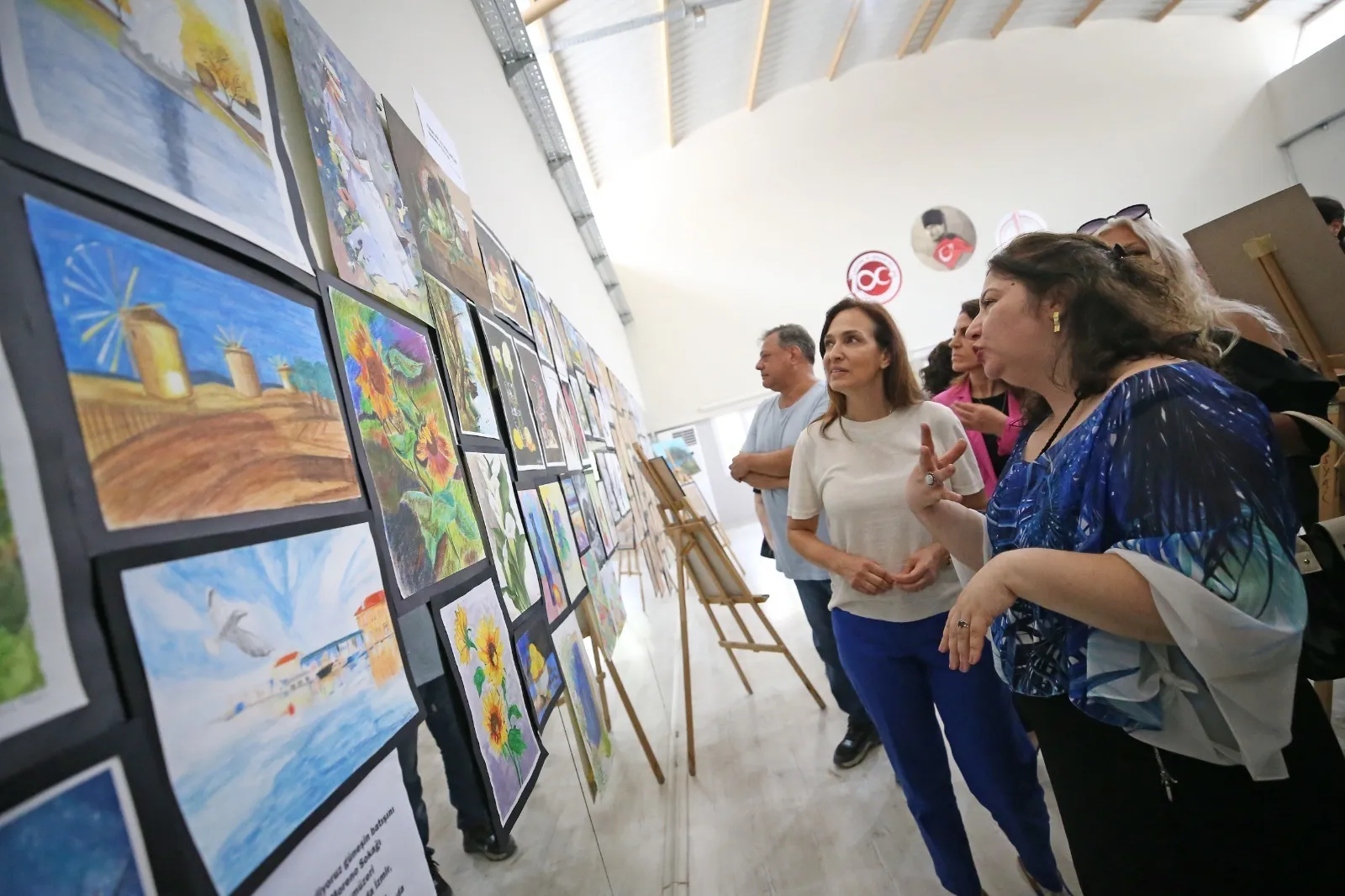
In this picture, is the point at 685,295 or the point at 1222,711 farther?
the point at 685,295

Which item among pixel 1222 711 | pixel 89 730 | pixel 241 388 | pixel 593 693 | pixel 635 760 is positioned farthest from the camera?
pixel 635 760

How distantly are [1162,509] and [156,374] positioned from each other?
1044 millimetres

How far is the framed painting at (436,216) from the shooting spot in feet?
3.66

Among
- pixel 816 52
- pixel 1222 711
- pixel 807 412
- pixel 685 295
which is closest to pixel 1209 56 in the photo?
pixel 816 52

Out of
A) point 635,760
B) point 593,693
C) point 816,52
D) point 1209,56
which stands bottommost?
point 635,760

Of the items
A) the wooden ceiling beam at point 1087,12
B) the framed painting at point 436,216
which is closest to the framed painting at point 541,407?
the framed painting at point 436,216

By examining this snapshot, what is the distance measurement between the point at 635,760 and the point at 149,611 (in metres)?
1.57

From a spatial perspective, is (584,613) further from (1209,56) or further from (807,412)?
(1209,56)

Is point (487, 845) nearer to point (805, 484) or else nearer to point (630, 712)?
point (630, 712)

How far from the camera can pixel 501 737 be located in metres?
0.87

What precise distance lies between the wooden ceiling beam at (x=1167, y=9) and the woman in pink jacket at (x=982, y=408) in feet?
31.9

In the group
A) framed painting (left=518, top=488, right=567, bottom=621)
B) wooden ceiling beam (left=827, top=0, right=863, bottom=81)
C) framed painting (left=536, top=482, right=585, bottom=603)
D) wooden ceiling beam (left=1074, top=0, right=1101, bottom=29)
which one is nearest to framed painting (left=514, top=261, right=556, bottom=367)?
framed painting (left=536, top=482, right=585, bottom=603)

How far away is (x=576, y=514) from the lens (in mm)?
1711

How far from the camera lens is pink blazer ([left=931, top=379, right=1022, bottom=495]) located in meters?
1.61
